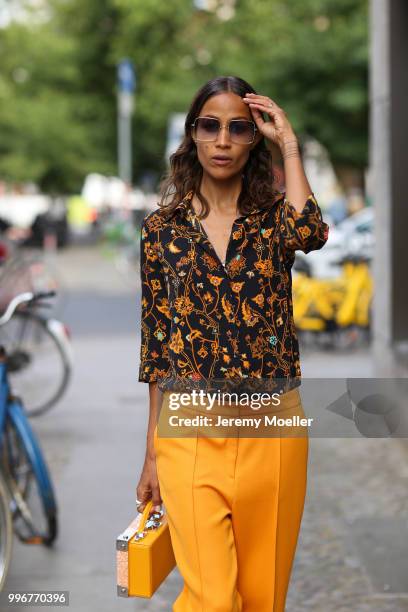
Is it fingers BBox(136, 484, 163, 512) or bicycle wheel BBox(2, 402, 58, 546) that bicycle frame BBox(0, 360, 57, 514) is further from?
fingers BBox(136, 484, 163, 512)

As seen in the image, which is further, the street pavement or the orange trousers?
the street pavement

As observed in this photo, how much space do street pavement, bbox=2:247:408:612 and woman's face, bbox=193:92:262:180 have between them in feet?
6.66

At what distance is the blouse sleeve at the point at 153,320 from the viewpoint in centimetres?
273

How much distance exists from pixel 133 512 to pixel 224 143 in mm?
3208

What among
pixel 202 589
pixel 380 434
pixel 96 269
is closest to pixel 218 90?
pixel 380 434

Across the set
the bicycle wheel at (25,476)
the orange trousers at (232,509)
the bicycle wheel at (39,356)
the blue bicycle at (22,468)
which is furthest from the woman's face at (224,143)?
the bicycle wheel at (39,356)

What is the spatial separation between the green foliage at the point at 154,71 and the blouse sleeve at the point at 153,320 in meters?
24.8

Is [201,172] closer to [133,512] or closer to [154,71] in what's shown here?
[133,512]

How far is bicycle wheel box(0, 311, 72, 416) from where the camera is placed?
22.9ft

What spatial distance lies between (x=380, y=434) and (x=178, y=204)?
84cm

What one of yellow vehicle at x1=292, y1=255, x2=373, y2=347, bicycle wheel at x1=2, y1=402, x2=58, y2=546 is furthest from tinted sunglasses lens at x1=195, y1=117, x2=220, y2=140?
yellow vehicle at x1=292, y1=255, x2=373, y2=347

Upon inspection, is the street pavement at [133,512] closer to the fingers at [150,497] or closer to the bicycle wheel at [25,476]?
the bicycle wheel at [25,476]

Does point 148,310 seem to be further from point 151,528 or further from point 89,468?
point 89,468

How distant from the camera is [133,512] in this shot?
552cm
